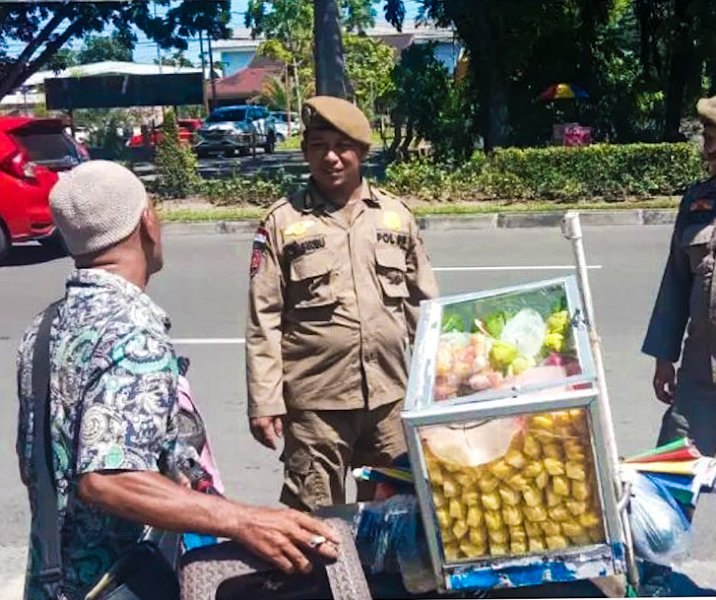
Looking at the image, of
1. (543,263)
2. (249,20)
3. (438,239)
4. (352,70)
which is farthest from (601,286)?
(249,20)

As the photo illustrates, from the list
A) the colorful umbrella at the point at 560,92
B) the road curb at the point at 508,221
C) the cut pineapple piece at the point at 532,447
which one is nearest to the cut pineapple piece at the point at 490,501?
the cut pineapple piece at the point at 532,447

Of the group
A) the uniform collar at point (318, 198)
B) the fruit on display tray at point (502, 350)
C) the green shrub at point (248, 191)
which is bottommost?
the green shrub at point (248, 191)

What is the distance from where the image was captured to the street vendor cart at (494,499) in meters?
1.97

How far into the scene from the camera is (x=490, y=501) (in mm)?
2086

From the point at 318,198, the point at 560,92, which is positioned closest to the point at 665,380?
the point at 318,198

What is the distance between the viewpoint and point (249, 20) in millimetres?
48844

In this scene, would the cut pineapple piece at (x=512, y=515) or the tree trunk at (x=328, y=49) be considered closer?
the cut pineapple piece at (x=512, y=515)

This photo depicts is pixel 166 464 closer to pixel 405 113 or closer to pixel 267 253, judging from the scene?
pixel 267 253

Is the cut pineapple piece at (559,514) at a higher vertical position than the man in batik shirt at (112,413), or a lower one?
lower

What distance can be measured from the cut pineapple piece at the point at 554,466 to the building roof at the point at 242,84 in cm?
6335

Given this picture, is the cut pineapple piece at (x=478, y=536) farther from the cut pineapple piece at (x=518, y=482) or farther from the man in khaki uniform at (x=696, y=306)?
the man in khaki uniform at (x=696, y=306)

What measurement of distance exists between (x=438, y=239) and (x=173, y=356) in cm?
1094

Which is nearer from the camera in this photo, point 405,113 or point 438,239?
point 438,239

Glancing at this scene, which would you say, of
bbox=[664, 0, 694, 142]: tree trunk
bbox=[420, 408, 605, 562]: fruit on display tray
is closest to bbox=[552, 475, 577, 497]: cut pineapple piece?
bbox=[420, 408, 605, 562]: fruit on display tray
